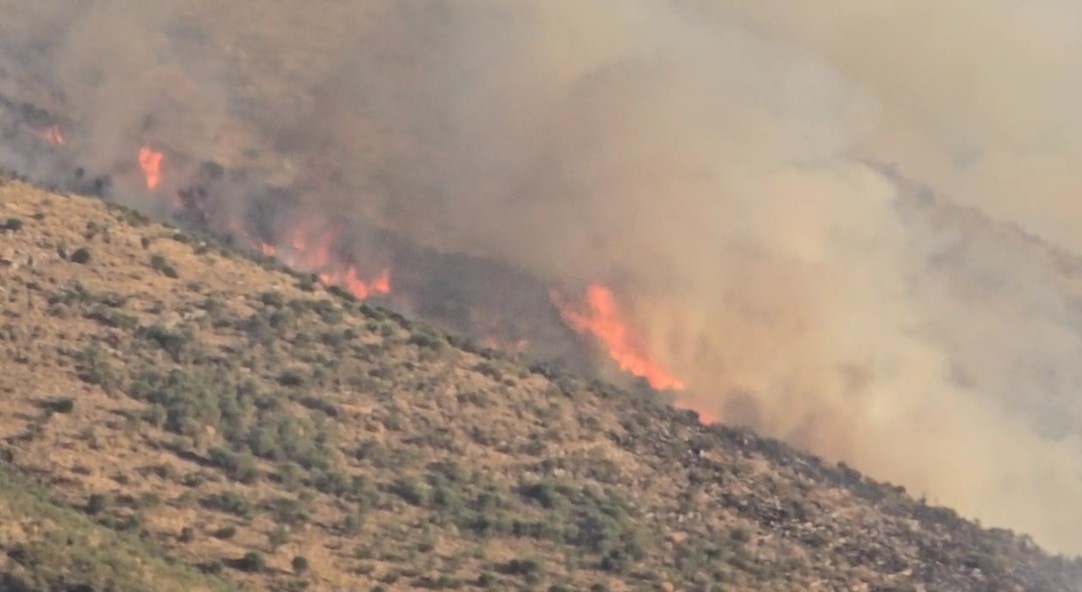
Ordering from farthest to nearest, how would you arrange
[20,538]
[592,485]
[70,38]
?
1. [70,38]
2. [592,485]
3. [20,538]

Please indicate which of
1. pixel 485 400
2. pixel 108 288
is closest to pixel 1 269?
pixel 108 288

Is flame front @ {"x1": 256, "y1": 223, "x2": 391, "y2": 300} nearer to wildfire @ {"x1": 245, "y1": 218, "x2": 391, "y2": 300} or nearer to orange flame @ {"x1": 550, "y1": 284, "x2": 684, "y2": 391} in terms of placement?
wildfire @ {"x1": 245, "y1": 218, "x2": 391, "y2": 300}

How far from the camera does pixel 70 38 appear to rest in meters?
92.1

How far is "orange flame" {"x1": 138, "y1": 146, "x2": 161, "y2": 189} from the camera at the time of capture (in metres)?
75.9

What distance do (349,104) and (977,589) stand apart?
5342cm

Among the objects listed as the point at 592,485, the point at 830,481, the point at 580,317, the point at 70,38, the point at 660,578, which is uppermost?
the point at 70,38

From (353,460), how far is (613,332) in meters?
25.2

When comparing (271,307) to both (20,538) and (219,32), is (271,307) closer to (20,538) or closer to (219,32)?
(20,538)

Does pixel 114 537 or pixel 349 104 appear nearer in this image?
pixel 114 537

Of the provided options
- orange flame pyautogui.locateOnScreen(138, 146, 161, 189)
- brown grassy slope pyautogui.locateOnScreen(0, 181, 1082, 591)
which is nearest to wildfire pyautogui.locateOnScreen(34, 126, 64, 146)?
orange flame pyautogui.locateOnScreen(138, 146, 161, 189)

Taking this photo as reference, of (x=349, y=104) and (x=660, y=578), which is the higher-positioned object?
(x=349, y=104)

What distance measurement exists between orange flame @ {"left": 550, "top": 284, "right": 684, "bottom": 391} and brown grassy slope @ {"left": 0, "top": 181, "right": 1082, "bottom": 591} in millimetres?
9916

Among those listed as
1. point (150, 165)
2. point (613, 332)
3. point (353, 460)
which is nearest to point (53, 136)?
point (150, 165)

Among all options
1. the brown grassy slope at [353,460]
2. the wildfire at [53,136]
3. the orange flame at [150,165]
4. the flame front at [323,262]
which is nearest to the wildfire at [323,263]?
the flame front at [323,262]
